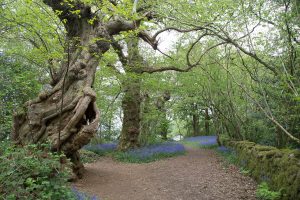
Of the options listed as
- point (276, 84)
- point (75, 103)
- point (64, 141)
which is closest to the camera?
point (64, 141)

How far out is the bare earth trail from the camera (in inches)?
269

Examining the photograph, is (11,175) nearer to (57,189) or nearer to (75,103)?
(57,189)

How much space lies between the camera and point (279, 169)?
6.10m

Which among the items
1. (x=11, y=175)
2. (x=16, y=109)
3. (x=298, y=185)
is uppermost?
(x=16, y=109)

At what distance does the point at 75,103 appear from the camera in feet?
26.0

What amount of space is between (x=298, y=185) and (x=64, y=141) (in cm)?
574

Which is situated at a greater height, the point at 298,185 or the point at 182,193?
the point at 298,185

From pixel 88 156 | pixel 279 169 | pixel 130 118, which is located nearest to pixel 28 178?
pixel 279 169

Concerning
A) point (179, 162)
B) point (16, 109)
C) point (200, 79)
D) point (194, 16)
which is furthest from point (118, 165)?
point (194, 16)

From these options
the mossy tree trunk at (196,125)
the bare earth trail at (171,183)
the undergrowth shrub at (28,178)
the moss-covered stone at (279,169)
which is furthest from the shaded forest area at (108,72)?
the mossy tree trunk at (196,125)

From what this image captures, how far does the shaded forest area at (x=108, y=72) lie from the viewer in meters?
6.57

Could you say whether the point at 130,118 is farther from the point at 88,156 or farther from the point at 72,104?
the point at 72,104

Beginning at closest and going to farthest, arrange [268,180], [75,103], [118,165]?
[268,180] → [75,103] → [118,165]

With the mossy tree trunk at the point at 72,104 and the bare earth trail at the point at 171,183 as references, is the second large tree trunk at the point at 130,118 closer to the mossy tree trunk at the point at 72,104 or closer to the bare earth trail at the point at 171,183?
the bare earth trail at the point at 171,183
